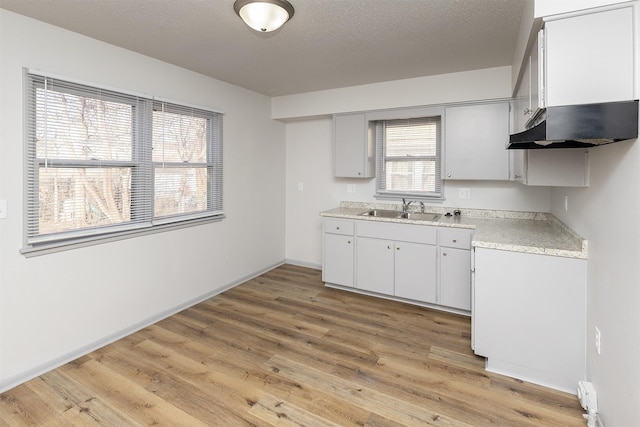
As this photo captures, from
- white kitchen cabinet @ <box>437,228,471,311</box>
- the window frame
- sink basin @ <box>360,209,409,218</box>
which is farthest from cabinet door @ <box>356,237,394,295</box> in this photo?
the window frame

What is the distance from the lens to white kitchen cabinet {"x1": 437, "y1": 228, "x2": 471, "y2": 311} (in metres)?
3.21

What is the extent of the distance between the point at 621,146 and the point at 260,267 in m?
3.89

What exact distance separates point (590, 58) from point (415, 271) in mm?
2367

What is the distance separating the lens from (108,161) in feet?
8.98

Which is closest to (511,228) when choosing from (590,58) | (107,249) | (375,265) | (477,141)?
(477,141)

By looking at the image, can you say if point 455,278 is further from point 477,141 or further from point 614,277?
point 614,277

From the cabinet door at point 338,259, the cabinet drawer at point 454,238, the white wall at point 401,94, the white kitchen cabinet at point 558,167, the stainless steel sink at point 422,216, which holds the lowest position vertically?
the cabinet door at point 338,259

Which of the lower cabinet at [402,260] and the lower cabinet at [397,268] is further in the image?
the lower cabinet at [397,268]

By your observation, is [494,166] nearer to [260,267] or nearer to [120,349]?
[260,267]

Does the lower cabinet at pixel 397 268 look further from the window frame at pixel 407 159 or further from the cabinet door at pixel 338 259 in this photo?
the window frame at pixel 407 159

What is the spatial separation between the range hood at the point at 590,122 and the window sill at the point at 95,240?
3032mm

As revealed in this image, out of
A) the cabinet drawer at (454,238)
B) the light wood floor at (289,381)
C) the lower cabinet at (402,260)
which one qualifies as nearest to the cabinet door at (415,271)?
the lower cabinet at (402,260)

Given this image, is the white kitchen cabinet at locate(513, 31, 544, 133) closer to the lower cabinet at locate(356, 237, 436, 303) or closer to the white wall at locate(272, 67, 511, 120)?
the white wall at locate(272, 67, 511, 120)

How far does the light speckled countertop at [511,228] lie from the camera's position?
2177mm
